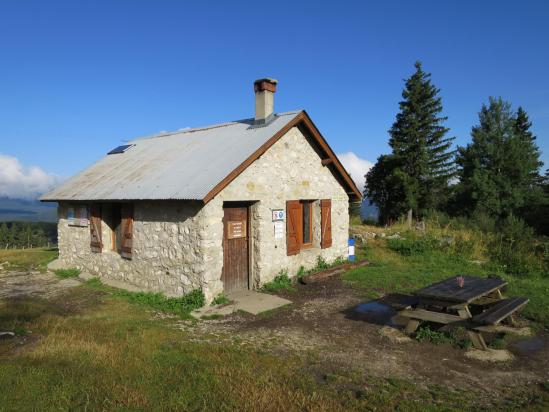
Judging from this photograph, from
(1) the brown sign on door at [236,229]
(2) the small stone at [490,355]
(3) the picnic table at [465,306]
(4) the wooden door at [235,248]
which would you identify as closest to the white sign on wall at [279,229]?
(4) the wooden door at [235,248]

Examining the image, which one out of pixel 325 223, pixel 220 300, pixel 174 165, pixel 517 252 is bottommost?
pixel 220 300

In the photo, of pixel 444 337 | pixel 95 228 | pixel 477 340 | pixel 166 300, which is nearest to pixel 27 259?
pixel 95 228

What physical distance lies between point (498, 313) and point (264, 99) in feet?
27.2

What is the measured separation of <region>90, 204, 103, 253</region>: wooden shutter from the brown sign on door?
440 centimetres

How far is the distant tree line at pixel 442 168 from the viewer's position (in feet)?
105

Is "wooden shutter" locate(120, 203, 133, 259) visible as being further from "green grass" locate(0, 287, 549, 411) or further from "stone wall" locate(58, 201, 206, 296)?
"green grass" locate(0, 287, 549, 411)

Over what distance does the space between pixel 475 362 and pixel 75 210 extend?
11969 millimetres

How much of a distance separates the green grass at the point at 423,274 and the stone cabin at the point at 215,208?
1.66 metres

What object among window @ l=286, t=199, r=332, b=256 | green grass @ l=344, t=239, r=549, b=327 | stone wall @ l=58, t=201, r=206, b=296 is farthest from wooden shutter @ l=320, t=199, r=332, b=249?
stone wall @ l=58, t=201, r=206, b=296

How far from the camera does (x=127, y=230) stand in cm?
1068

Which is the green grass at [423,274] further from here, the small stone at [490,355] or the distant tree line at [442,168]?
the distant tree line at [442,168]

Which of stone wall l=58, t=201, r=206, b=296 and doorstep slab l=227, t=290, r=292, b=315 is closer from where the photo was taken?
doorstep slab l=227, t=290, r=292, b=315

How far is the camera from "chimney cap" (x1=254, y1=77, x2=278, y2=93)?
11641mm

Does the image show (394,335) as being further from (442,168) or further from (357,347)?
(442,168)
